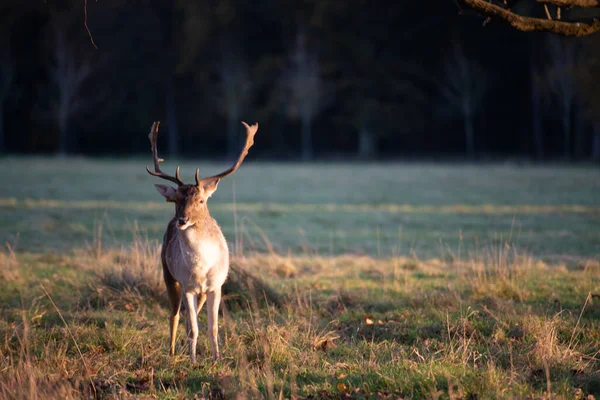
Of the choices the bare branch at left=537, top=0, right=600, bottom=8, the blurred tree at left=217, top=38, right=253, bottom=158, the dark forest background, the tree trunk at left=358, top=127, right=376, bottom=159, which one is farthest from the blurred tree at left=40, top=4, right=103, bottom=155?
the bare branch at left=537, top=0, right=600, bottom=8

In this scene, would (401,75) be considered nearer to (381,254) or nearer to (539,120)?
(539,120)

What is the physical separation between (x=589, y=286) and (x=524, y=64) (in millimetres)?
52654

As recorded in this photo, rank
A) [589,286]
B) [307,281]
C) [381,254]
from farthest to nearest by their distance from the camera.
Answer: [381,254] < [307,281] < [589,286]

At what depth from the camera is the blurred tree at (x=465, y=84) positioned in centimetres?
5491

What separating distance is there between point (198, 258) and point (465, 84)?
51214 millimetres

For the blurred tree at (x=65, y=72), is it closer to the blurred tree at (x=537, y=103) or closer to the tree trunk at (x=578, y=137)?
the blurred tree at (x=537, y=103)

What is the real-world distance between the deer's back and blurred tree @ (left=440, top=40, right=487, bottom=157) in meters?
50.5

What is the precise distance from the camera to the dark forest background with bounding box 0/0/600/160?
2191 inches

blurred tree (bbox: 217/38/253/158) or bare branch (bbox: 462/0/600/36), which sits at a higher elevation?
blurred tree (bbox: 217/38/253/158)

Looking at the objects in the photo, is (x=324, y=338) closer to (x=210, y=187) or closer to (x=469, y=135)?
(x=210, y=187)

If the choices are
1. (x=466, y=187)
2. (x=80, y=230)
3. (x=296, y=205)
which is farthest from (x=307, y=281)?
(x=466, y=187)

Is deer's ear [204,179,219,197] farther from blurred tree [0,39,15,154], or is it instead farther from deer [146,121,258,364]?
Result: blurred tree [0,39,15,154]

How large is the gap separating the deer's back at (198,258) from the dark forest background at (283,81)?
164 ft

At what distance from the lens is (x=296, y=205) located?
78.7 ft
